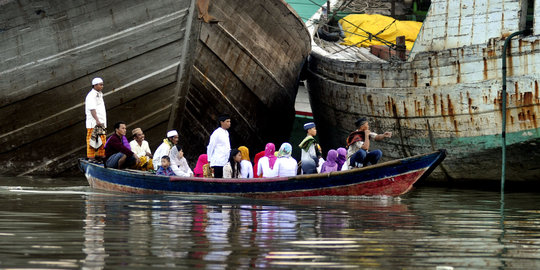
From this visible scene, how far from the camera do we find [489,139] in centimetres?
1503

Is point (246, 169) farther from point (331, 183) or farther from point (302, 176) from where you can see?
point (331, 183)

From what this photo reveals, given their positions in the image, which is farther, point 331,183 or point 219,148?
point 219,148

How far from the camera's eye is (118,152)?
47.0ft

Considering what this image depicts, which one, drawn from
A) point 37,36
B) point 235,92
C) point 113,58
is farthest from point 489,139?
point 37,36

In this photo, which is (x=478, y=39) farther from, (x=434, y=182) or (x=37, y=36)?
(x=37, y=36)

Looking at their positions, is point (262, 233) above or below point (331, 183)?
below

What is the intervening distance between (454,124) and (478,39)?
1.34 meters

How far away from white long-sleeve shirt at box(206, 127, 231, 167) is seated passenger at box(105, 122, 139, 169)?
54.2 inches

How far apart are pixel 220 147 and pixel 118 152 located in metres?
1.85

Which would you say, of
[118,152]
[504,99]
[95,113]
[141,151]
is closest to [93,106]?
[95,113]

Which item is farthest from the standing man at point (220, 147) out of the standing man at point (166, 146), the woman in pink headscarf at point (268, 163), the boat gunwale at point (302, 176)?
the standing man at point (166, 146)

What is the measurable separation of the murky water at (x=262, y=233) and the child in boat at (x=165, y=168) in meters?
1.44

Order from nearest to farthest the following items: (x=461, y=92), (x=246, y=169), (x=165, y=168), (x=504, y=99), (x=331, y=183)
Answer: (x=331, y=183), (x=246, y=169), (x=165, y=168), (x=504, y=99), (x=461, y=92)

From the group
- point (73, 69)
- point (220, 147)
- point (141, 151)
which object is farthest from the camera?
point (73, 69)
